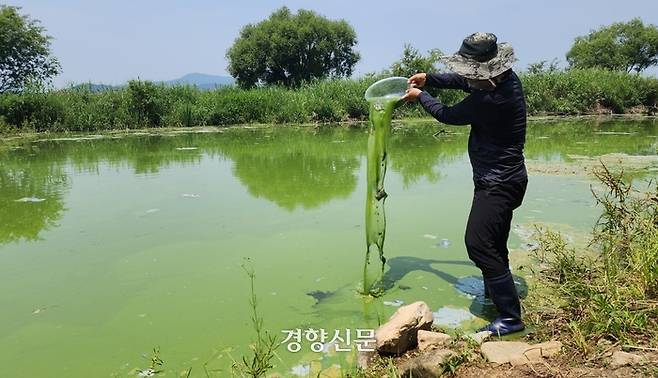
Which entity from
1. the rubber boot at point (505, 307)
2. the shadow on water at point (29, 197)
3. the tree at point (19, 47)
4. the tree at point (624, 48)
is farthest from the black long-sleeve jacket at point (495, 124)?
the tree at point (624, 48)

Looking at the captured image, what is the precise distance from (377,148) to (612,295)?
126 centimetres

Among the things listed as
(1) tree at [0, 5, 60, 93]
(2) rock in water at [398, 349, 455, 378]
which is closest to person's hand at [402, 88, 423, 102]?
(2) rock in water at [398, 349, 455, 378]

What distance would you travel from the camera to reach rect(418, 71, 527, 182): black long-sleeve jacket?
2168mm

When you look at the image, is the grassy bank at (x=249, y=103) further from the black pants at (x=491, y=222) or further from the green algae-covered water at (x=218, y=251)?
the black pants at (x=491, y=222)

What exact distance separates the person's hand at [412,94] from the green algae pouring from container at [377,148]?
72 millimetres

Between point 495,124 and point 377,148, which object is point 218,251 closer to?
point 377,148

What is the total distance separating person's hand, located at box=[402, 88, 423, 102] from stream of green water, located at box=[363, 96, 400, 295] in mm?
71

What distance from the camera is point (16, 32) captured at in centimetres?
1997

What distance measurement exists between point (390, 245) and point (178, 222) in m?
1.83

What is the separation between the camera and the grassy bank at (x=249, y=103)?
1280 cm

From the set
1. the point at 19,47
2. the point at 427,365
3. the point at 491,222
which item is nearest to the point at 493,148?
the point at 491,222

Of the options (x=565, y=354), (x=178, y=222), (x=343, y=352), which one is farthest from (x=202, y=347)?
(x=178, y=222)

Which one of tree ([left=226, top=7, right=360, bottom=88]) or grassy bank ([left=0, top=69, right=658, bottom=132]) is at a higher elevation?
tree ([left=226, top=7, right=360, bottom=88])

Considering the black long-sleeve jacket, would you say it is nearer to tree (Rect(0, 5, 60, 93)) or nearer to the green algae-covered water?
the green algae-covered water
